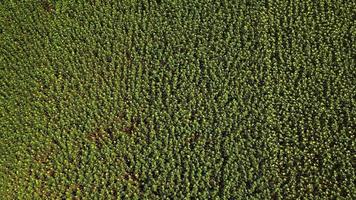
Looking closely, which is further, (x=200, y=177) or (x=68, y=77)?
(x=68, y=77)

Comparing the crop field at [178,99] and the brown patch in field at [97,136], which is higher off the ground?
the crop field at [178,99]

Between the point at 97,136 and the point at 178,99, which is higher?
the point at 178,99

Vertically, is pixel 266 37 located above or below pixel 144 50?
above

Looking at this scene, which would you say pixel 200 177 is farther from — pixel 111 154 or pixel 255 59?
pixel 255 59

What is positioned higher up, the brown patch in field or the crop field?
the crop field

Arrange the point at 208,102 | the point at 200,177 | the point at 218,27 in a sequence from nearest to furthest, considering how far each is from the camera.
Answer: the point at 200,177
the point at 208,102
the point at 218,27

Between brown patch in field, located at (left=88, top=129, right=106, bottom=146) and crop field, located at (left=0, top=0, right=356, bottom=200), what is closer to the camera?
crop field, located at (left=0, top=0, right=356, bottom=200)

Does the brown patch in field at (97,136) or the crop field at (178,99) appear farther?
the brown patch in field at (97,136)

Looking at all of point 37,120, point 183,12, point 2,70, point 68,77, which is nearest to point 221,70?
point 183,12
